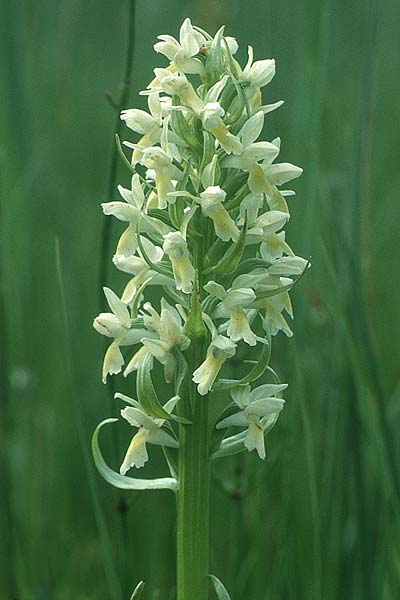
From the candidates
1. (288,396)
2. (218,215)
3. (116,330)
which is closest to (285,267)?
(218,215)

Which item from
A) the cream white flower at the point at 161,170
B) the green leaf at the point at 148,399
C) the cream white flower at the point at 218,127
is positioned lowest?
the green leaf at the point at 148,399

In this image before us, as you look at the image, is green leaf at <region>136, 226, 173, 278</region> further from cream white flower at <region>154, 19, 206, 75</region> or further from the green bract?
cream white flower at <region>154, 19, 206, 75</region>

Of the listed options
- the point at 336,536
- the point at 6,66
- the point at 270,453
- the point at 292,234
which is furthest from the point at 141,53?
the point at 336,536

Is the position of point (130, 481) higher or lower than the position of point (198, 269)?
lower

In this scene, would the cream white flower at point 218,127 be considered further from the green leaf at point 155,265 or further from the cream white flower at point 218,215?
the green leaf at point 155,265

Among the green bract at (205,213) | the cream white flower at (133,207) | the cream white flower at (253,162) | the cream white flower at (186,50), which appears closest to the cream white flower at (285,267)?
the green bract at (205,213)

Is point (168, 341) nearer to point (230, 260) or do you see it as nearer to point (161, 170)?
point (230, 260)

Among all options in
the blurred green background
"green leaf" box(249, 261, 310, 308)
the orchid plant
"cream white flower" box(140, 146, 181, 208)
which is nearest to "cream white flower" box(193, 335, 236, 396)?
the orchid plant

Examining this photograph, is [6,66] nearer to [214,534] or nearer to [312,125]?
[312,125]
